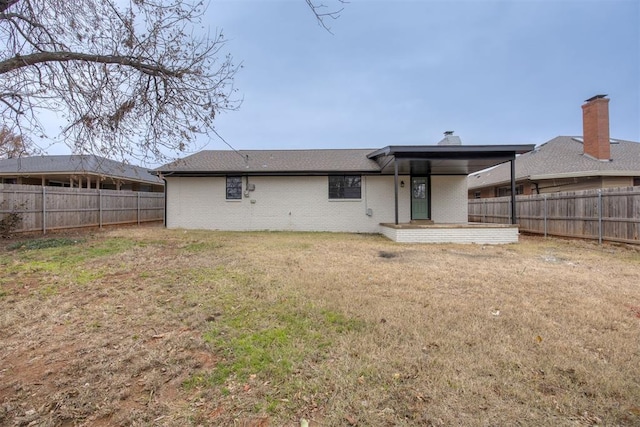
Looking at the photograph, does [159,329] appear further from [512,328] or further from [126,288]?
[512,328]

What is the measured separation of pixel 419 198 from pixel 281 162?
6.70 meters

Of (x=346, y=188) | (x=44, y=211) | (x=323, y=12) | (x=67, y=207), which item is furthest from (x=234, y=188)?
(x=323, y=12)

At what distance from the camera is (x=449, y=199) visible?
46.3ft

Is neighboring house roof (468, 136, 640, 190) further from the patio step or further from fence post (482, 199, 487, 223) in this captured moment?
the patio step

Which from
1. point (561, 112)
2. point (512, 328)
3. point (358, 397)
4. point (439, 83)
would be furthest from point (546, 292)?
point (561, 112)

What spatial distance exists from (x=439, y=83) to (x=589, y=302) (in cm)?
1533

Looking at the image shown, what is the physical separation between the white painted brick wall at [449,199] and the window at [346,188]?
353 centimetres

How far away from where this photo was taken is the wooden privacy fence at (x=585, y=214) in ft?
28.6

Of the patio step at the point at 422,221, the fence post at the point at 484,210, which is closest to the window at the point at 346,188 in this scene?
the patio step at the point at 422,221

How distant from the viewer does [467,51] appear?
45.4ft

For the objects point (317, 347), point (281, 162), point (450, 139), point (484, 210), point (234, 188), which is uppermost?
point (450, 139)

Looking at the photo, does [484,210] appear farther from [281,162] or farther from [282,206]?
[281,162]

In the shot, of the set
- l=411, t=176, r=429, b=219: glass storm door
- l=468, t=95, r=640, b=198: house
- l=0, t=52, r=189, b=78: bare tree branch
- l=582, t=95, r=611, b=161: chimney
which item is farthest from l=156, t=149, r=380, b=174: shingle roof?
l=582, t=95, r=611, b=161: chimney

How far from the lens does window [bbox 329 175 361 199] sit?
1395 cm
